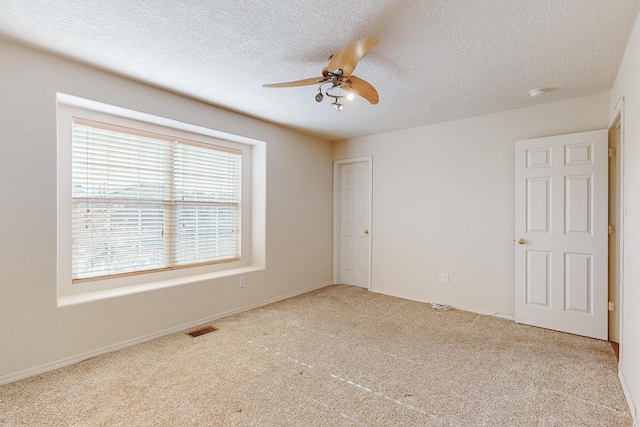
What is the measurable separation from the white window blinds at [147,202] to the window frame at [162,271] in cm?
6

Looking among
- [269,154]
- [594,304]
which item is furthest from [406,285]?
[269,154]

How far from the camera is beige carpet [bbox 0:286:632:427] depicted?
72.9 inches

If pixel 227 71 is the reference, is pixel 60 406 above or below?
below

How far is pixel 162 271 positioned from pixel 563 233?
419 cm

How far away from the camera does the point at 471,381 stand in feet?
7.32

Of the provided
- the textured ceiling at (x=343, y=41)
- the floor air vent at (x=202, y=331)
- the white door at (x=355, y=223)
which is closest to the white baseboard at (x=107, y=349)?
the floor air vent at (x=202, y=331)

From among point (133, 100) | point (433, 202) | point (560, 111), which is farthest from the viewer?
point (433, 202)

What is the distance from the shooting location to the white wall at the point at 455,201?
352cm

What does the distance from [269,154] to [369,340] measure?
260 cm

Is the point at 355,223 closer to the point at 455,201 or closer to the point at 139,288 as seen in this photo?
the point at 455,201

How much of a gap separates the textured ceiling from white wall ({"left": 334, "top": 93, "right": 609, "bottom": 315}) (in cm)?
45

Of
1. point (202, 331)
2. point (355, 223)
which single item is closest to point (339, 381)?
point (202, 331)

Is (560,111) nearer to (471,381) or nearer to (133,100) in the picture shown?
(471,381)

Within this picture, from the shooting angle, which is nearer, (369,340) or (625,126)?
(625,126)
